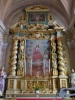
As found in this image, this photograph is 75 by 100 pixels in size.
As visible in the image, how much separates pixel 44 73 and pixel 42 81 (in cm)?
45

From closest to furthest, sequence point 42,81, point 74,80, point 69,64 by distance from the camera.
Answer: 1. point 74,80
2. point 42,81
3. point 69,64

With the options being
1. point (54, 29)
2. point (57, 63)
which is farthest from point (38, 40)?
point (57, 63)

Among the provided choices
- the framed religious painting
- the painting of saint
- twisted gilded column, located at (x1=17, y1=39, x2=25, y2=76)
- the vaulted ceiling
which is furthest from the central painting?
the vaulted ceiling

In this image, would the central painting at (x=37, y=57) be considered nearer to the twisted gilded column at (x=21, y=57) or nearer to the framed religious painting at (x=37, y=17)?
the twisted gilded column at (x=21, y=57)

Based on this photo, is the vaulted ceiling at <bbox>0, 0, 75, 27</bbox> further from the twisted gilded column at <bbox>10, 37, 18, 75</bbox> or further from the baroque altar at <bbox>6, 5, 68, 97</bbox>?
the twisted gilded column at <bbox>10, 37, 18, 75</bbox>

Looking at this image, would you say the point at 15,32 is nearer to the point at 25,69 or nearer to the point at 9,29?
the point at 9,29

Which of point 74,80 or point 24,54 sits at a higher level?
point 24,54

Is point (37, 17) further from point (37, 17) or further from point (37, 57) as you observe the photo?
point (37, 57)

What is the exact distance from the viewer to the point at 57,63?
8078 mm

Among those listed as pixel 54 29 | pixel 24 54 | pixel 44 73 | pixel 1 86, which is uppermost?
pixel 54 29

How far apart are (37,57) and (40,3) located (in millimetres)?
3863

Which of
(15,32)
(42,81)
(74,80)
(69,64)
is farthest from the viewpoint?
(15,32)

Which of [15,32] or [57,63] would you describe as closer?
[57,63]

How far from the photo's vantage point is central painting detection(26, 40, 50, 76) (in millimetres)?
7934
